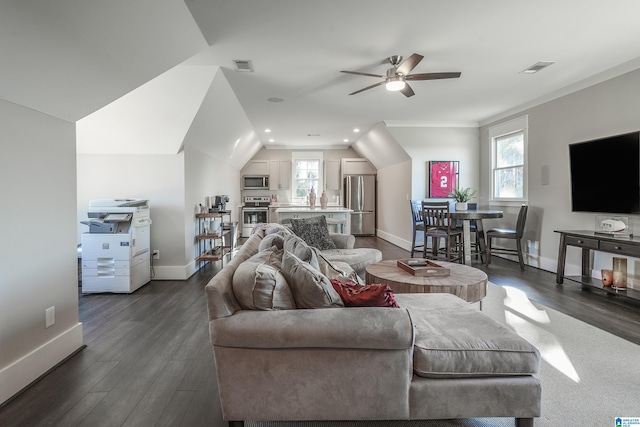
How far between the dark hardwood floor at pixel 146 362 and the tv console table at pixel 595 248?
12 centimetres

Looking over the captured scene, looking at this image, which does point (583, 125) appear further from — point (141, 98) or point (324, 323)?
point (141, 98)

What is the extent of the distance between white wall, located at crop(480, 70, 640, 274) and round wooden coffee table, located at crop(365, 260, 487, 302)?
260 centimetres

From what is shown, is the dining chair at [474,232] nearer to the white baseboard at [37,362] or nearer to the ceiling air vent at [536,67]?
the ceiling air vent at [536,67]

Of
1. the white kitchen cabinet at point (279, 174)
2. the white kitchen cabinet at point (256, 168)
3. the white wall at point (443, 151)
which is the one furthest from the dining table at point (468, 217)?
the white kitchen cabinet at point (256, 168)

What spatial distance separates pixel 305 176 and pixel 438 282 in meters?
7.47

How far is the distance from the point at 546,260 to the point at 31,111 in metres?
6.08

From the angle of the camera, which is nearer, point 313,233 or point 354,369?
point 354,369

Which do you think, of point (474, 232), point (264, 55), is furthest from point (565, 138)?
point (264, 55)

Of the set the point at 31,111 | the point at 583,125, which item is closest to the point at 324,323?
the point at 31,111

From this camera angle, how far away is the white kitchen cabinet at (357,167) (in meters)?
9.49

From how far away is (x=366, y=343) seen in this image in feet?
4.43

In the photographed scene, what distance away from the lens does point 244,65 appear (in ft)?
11.8

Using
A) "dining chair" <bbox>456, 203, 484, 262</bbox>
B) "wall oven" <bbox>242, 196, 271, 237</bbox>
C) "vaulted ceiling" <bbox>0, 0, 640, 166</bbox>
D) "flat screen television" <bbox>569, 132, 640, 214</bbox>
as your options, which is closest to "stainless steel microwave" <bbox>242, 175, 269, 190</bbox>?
"wall oven" <bbox>242, 196, 271, 237</bbox>

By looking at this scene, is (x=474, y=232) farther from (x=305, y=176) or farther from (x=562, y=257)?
(x=305, y=176)
